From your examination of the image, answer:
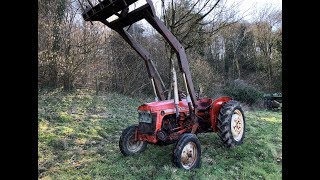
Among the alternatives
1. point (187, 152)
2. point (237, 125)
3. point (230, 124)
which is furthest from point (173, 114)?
point (237, 125)

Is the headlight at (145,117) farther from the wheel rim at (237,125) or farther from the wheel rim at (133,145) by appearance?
the wheel rim at (237,125)

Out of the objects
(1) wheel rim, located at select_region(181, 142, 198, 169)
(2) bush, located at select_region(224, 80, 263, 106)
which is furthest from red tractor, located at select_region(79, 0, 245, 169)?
(2) bush, located at select_region(224, 80, 263, 106)

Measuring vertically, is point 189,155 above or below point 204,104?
below

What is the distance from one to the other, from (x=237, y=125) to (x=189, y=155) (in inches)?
65.4

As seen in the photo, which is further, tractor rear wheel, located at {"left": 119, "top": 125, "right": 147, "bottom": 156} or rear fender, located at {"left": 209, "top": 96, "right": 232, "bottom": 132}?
rear fender, located at {"left": 209, "top": 96, "right": 232, "bottom": 132}

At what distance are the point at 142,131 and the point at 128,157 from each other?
57 cm

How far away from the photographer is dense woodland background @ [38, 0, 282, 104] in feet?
35.7

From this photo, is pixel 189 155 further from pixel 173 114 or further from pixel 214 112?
pixel 214 112

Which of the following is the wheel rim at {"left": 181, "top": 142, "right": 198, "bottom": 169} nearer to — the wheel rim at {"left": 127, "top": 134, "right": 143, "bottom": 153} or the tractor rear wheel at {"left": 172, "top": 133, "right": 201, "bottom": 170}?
the tractor rear wheel at {"left": 172, "top": 133, "right": 201, "bottom": 170}

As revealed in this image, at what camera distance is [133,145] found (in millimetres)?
5453

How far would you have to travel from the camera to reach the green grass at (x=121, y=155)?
14.8ft

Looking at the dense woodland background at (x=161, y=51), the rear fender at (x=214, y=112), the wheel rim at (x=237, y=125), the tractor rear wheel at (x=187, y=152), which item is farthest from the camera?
the dense woodland background at (x=161, y=51)

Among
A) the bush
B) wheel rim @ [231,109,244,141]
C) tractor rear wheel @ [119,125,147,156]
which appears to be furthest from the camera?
the bush

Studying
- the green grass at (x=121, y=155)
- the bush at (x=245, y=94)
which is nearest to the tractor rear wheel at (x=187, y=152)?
the green grass at (x=121, y=155)
